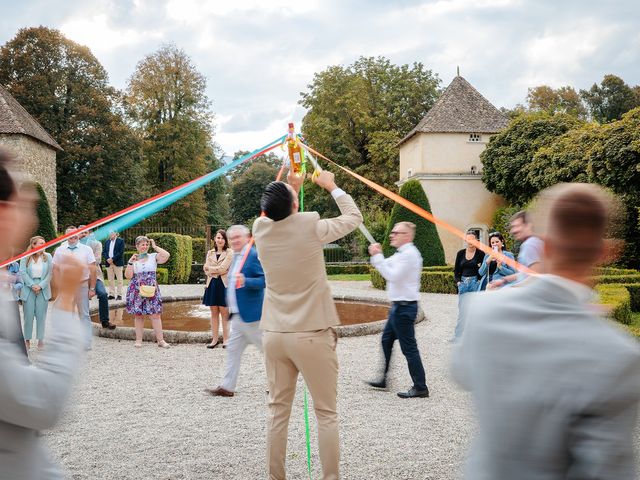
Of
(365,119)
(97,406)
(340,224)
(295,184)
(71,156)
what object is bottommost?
(97,406)

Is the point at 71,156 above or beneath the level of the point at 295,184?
above

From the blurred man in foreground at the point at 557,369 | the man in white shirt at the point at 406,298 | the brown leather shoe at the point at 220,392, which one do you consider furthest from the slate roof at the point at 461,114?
the blurred man in foreground at the point at 557,369

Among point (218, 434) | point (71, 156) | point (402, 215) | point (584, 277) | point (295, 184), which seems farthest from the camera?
point (71, 156)

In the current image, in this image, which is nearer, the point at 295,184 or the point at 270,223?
the point at 270,223

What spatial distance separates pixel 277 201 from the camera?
3959mm

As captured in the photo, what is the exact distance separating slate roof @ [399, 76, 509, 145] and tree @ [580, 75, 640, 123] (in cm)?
2285

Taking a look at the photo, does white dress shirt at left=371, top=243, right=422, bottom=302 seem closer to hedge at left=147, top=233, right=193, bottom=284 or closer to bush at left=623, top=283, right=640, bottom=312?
bush at left=623, top=283, right=640, bottom=312

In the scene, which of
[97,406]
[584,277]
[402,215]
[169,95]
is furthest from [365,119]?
[584,277]

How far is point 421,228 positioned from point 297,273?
2082 centimetres

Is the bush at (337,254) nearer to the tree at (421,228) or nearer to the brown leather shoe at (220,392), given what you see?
the tree at (421,228)

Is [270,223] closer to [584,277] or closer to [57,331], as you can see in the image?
[57,331]

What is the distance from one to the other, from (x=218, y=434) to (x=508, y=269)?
16.3ft

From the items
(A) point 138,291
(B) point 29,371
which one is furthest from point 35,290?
(B) point 29,371

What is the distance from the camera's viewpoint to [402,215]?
2380 cm
